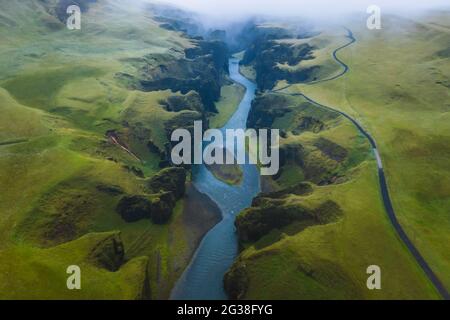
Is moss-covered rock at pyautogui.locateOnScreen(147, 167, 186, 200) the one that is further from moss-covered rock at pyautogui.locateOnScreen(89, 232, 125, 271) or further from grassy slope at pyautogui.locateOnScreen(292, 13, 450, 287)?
grassy slope at pyautogui.locateOnScreen(292, 13, 450, 287)

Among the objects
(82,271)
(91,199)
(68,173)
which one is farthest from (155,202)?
(82,271)

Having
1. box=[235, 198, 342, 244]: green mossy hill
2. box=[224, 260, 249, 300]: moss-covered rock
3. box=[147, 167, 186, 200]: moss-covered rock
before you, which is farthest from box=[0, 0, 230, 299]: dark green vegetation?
box=[235, 198, 342, 244]: green mossy hill

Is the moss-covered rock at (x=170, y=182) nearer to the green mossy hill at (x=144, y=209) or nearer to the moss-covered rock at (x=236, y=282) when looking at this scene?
the green mossy hill at (x=144, y=209)

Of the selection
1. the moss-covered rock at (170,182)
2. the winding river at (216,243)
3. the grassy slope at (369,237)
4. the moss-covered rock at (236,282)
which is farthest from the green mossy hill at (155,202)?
the moss-covered rock at (236,282)

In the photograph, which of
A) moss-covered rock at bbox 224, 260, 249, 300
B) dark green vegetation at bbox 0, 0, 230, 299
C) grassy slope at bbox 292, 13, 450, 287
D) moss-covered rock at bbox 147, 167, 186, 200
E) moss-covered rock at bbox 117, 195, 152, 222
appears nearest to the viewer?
dark green vegetation at bbox 0, 0, 230, 299

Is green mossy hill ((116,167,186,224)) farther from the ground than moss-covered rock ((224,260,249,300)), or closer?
farther from the ground

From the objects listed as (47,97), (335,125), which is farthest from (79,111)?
(335,125)

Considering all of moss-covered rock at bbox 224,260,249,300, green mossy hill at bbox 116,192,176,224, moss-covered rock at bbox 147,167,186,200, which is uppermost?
moss-covered rock at bbox 147,167,186,200

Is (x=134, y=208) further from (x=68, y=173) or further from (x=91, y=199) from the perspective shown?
(x=68, y=173)
